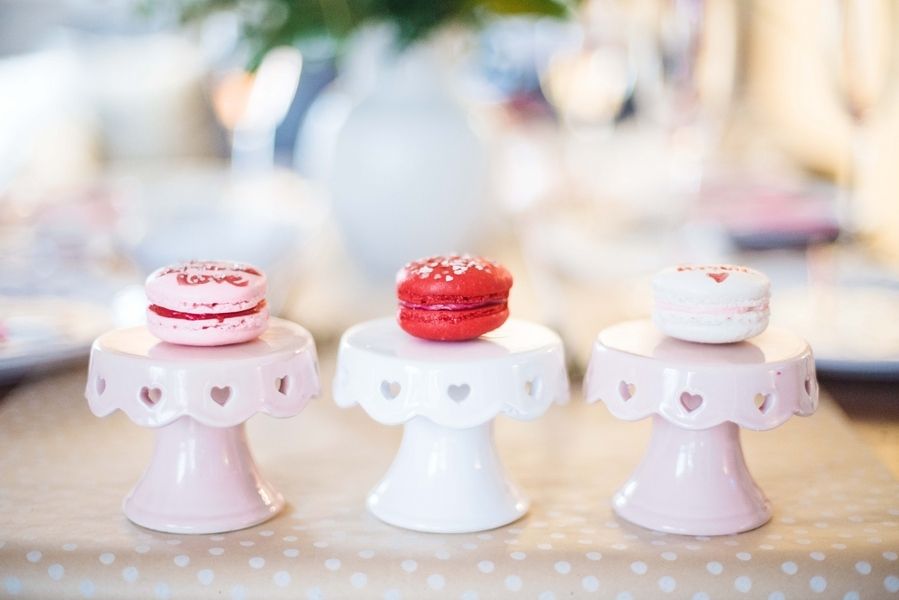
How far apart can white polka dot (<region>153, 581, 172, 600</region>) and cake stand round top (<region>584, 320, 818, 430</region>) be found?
0.28m

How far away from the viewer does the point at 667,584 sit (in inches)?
22.9

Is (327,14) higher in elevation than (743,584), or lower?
higher

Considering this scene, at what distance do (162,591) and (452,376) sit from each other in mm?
207

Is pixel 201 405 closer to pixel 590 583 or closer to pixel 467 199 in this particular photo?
pixel 590 583

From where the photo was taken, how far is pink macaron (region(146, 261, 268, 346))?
643mm

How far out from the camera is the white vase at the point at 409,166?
1184mm

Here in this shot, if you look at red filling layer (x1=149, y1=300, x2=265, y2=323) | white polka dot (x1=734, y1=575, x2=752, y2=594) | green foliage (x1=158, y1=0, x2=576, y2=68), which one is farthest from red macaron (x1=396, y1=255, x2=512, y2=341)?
green foliage (x1=158, y1=0, x2=576, y2=68)

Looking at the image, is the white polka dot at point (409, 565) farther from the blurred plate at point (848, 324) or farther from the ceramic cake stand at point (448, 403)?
the blurred plate at point (848, 324)

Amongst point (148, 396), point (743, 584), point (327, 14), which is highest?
point (327, 14)

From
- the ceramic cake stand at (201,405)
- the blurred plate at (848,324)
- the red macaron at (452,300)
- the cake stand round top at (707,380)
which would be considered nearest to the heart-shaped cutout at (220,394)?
the ceramic cake stand at (201,405)

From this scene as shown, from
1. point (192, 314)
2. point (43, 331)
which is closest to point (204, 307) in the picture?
point (192, 314)

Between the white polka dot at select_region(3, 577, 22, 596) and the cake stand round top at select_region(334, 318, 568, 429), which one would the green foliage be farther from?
the white polka dot at select_region(3, 577, 22, 596)

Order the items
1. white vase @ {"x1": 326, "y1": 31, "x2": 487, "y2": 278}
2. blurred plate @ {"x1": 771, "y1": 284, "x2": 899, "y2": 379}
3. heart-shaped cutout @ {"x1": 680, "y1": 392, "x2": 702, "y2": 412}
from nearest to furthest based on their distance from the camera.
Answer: heart-shaped cutout @ {"x1": 680, "y1": 392, "x2": 702, "y2": 412}
blurred plate @ {"x1": 771, "y1": 284, "x2": 899, "y2": 379}
white vase @ {"x1": 326, "y1": 31, "x2": 487, "y2": 278}

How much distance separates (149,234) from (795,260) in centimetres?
75
